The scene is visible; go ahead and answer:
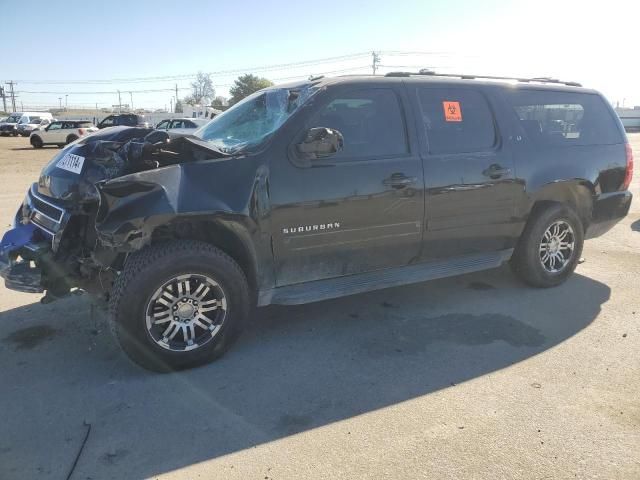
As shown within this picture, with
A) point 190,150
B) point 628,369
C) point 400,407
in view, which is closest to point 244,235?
point 190,150

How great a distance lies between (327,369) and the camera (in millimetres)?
3541

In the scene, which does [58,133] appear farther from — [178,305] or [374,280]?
[374,280]

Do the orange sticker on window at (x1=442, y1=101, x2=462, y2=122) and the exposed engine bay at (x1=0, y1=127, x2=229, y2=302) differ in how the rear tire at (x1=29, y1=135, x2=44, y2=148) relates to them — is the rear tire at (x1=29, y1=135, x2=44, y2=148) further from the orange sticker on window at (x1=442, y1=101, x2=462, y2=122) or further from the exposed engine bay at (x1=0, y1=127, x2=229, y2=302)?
the orange sticker on window at (x1=442, y1=101, x2=462, y2=122)

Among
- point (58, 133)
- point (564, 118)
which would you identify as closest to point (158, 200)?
point (564, 118)

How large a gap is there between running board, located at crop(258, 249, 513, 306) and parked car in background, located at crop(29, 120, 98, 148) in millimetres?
28082

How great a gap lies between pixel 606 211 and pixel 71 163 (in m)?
5.17

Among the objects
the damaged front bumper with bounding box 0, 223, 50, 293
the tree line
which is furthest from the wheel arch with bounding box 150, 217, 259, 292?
the tree line

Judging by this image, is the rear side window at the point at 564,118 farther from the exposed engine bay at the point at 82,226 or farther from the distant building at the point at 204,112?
the distant building at the point at 204,112

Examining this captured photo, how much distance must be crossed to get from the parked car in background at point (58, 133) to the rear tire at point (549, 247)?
92.3 feet

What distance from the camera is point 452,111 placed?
444 centimetres

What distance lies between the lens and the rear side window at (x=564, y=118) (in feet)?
16.0

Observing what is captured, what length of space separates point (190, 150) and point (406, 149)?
170 centimetres

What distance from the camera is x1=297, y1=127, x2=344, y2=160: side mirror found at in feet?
11.8

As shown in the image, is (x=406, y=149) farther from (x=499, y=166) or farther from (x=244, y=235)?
(x=244, y=235)
